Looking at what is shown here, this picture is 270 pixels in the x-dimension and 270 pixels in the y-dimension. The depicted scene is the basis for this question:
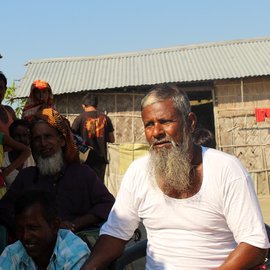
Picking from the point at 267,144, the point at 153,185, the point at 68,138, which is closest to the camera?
the point at 153,185

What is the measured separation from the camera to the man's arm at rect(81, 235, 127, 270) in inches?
94.0

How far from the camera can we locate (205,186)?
7.77 ft

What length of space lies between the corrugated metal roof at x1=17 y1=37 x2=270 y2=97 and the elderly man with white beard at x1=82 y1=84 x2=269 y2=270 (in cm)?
978

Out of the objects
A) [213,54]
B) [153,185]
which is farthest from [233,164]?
[213,54]

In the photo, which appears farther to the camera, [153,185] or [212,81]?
[212,81]

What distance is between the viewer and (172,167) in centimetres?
241

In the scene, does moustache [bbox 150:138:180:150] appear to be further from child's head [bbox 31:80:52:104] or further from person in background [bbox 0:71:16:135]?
child's head [bbox 31:80:52:104]

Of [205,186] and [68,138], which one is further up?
[68,138]

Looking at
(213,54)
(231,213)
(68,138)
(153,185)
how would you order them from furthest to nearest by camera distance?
(213,54)
(68,138)
(153,185)
(231,213)

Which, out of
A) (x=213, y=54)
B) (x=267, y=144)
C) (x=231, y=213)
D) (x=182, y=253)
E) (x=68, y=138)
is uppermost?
(x=213, y=54)

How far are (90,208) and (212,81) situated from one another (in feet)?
31.2

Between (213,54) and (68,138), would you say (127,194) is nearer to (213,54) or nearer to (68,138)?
(68,138)

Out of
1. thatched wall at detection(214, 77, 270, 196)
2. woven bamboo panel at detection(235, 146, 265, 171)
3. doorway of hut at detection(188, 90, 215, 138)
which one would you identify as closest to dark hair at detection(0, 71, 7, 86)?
thatched wall at detection(214, 77, 270, 196)

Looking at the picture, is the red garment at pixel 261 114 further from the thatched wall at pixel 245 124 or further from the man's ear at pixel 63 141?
the man's ear at pixel 63 141
